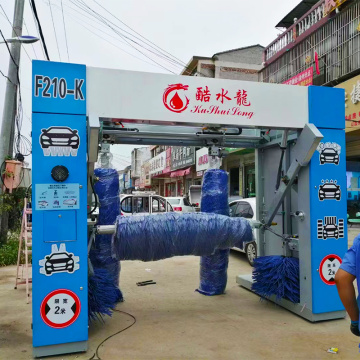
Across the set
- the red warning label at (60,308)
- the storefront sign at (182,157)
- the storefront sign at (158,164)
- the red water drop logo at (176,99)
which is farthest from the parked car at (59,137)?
the storefront sign at (158,164)

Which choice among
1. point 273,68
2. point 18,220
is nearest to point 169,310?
point 18,220

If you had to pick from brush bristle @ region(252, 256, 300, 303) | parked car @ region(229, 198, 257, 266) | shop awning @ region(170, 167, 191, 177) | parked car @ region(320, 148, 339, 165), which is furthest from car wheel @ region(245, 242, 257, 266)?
shop awning @ region(170, 167, 191, 177)

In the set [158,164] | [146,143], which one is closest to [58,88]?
[146,143]

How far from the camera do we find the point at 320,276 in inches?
170

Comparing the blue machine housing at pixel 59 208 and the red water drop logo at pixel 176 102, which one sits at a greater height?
the red water drop logo at pixel 176 102

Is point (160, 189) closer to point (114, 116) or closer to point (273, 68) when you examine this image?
point (273, 68)

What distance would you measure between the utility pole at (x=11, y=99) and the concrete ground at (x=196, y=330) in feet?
12.0

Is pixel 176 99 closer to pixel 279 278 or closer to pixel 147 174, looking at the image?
pixel 279 278

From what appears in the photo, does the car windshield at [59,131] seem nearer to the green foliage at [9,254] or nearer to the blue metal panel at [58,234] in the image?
the blue metal panel at [58,234]

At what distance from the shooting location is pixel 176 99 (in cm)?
396

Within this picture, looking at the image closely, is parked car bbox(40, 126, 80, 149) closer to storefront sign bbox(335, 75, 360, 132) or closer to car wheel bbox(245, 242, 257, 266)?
car wheel bbox(245, 242, 257, 266)

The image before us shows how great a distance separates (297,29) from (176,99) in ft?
41.7

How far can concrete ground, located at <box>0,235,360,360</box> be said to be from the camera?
11.8ft

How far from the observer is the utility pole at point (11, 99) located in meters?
8.34
